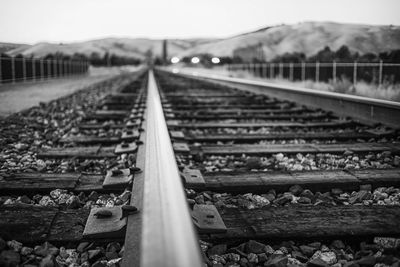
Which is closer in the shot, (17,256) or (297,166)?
(17,256)

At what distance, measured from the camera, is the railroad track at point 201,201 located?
68.2 inches

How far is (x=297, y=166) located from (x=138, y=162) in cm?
137

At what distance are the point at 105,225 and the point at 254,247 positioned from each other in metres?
0.69

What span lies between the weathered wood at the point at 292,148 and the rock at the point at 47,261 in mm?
2218

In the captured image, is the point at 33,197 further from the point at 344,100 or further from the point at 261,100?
the point at 261,100

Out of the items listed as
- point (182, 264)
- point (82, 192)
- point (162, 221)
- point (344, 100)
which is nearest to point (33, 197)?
point (82, 192)

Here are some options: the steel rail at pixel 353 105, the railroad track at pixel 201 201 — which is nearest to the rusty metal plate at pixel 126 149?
the railroad track at pixel 201 201

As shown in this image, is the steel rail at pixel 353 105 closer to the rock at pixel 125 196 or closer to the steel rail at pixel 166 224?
the rock at pixel 125 196

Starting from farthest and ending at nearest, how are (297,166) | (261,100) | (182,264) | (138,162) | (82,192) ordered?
(261,100), (297,166), (138,162), (82,192), (182,264)

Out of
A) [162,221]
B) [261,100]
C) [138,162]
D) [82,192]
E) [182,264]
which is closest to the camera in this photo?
[182,264]

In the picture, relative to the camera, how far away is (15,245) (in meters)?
1.87

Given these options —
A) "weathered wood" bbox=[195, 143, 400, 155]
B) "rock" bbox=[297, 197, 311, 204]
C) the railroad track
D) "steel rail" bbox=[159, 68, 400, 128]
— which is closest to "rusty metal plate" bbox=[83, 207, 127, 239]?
the railroad track

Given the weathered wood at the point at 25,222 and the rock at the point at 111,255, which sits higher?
the weathered wood at the point at 25,222

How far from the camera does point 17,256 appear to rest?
177 centimetres
